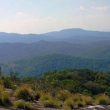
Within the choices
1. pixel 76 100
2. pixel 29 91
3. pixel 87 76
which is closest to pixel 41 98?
pixel 29 91

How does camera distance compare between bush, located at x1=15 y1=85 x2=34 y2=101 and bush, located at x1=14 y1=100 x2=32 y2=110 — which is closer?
bush, located at x1=14 y1=100 x2=32 y2=110

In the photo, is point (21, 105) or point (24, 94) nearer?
point (21, 105)

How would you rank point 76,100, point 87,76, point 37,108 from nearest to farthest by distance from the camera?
point 37,108 < point 76,100 < point 87,76

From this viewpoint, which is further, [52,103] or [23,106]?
[52,103]

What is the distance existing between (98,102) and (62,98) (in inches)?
57.0

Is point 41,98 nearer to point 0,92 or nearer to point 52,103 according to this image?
point 52,103

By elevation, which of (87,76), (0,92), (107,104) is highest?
(0,92)

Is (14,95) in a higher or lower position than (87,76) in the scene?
higher

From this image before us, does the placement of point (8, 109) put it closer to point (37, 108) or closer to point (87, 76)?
point (37, 108)

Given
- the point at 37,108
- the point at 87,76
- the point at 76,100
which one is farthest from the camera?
the point at 87,76

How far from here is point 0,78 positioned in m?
14.3

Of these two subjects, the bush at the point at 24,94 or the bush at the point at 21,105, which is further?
the bush at the point at 24,94

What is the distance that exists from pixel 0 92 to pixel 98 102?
4455 millimetres

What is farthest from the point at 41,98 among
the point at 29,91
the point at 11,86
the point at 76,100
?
the point at 11,86
